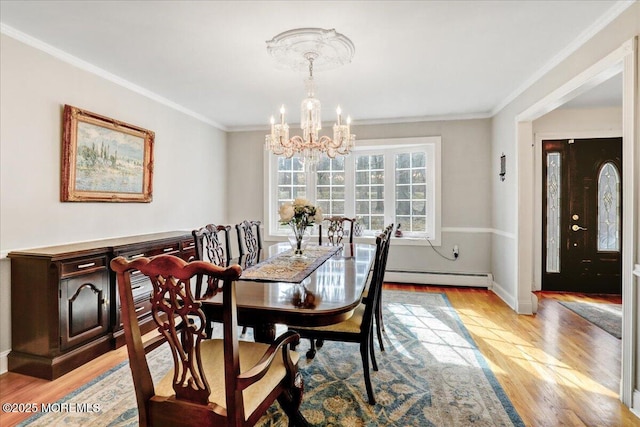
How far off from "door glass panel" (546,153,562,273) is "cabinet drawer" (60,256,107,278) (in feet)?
17.9

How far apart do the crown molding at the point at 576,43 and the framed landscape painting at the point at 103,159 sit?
411 cm

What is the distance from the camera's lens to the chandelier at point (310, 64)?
2.33 metres

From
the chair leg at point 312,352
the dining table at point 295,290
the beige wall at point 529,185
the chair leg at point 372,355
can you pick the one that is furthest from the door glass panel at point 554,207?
the chair leg at point 312,352

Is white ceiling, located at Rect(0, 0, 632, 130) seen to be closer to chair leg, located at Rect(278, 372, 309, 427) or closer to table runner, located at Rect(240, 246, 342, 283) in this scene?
table runner, located at Rect(240, 246, 342, 283)

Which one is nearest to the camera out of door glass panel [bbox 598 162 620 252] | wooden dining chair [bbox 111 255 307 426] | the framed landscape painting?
wooden dining chair [bbox 111 255 307 426]

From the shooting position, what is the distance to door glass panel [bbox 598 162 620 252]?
14.9 feet

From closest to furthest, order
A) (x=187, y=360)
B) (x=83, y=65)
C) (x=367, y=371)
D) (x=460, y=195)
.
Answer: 1. (x=187, y=360)
2. (x=367, y=371)
3. (x=83, y=65)
4. (x=460, y=195)

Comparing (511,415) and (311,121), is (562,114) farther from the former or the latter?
(511,415)

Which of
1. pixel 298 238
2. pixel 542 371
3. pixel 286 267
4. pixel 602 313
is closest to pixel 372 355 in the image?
pixel 286 267

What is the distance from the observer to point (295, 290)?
5.86 feet

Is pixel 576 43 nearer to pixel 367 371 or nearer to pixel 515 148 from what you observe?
pixel 515 148

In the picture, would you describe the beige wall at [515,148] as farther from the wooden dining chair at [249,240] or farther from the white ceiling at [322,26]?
the wooden dining chair at [249,240]

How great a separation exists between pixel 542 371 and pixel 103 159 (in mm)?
4162

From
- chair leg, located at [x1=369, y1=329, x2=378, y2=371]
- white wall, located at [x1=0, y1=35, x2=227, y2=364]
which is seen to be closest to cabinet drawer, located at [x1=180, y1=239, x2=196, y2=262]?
white wall, located at [x1=0, y1=35, x2=227, y2=364]
